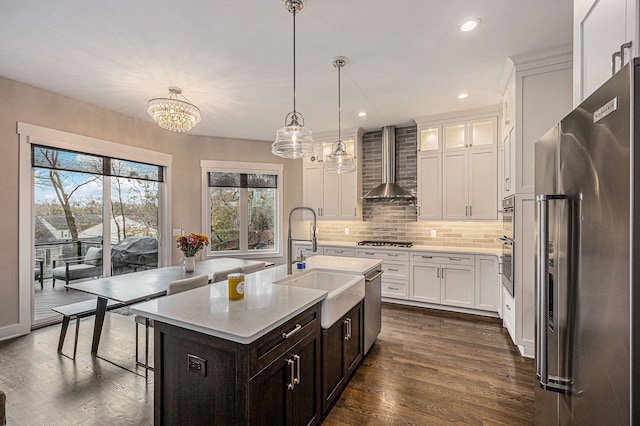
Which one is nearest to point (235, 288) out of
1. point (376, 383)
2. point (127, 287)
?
point (376, 383)

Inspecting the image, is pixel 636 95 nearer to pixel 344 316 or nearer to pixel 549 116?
pixel 344 316

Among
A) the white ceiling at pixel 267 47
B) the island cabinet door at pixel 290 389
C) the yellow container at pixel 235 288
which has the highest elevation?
the white ceiling at pixel 267 47

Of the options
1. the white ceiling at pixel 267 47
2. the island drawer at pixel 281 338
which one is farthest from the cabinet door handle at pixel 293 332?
the white ceiling at pixel 267 47

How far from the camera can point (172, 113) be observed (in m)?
2.96

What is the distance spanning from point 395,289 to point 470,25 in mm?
3404

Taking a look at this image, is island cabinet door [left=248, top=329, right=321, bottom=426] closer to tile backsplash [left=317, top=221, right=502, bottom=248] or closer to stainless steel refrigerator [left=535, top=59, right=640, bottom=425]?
stainless steel refrigerator [left=535, top=59, right=640, bottom=425]

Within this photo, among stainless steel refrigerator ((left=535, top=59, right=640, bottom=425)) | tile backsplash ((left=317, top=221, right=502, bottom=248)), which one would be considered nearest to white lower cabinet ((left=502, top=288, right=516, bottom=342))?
tile backsplash ((left=317, top=221, right=502, bottom=248))

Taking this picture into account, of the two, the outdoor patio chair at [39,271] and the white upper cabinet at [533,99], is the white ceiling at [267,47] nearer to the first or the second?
the white upper cabinet at [533,99]

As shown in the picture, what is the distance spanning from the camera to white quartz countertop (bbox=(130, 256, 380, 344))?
1.32m

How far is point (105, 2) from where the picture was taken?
2031mm

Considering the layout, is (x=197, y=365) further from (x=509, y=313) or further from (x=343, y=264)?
(x=509, y=313)

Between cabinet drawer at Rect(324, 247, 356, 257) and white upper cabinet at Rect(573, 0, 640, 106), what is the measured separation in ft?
11.8

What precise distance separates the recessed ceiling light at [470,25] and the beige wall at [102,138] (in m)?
3.19

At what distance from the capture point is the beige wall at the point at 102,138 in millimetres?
3215
